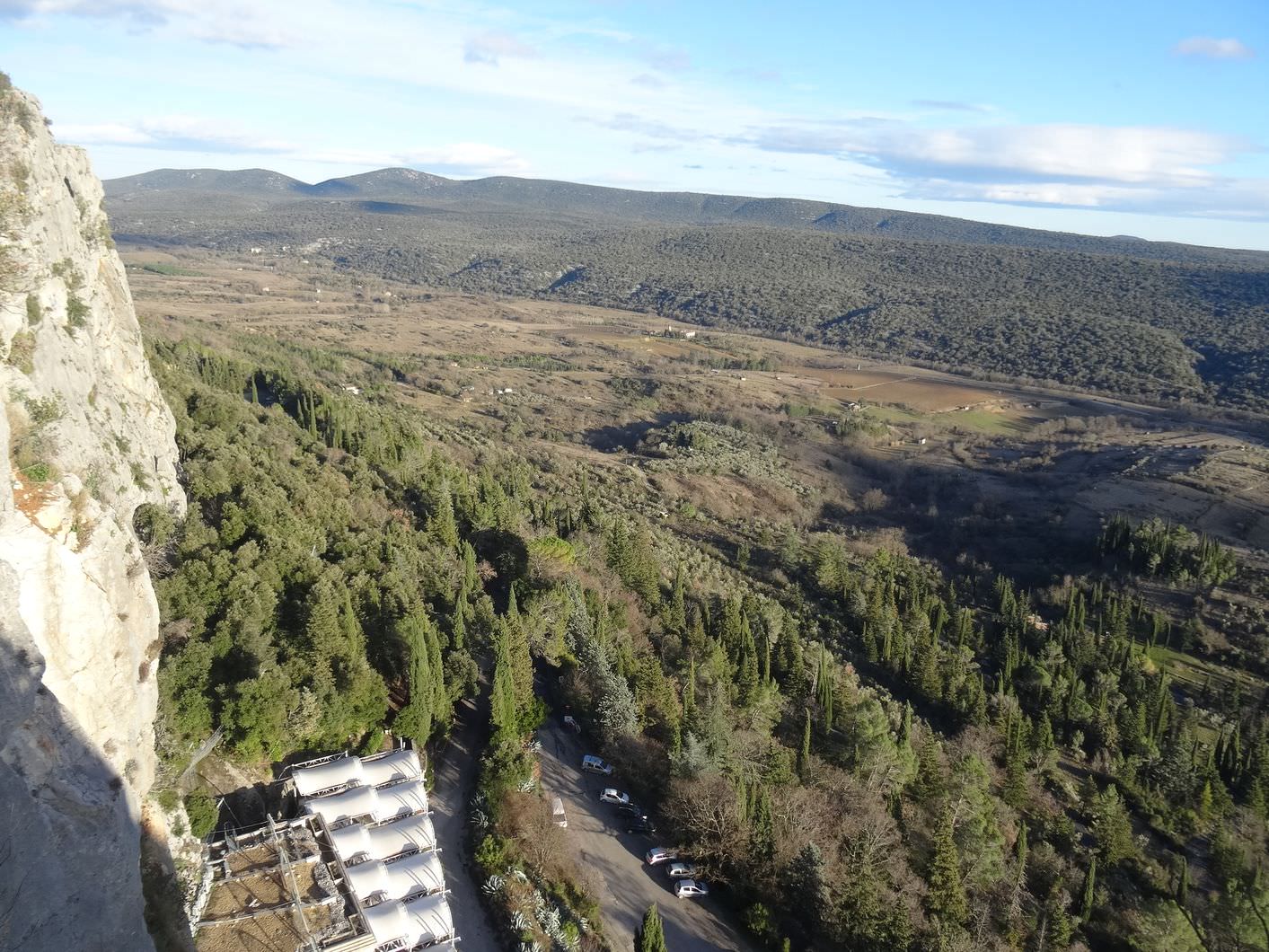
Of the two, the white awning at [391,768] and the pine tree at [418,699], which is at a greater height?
the pine tree at [418,699]

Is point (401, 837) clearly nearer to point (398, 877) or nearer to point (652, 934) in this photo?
point (398, 877)

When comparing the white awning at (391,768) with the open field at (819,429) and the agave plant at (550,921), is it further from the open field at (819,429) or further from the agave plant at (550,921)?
the open field at (819,429)

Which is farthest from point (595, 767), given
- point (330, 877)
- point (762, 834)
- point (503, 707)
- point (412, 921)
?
point (330, 877)

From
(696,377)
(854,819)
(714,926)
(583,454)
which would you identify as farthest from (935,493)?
(714,926)

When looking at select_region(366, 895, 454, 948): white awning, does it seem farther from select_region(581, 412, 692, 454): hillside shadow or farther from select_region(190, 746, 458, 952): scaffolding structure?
select_region(581, 412, 692, 454): hillside shadow

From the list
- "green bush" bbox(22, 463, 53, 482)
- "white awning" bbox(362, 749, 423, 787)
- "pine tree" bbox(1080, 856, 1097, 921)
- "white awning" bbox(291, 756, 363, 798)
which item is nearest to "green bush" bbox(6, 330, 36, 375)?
"green bush" bbox(22, 463, 53, 482)

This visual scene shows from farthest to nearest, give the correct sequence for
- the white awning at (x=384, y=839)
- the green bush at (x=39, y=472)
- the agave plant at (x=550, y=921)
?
the agave plant at (x=550, y=921), the white awning at (x=384, y=839), the green bush at (x=39, y=472)

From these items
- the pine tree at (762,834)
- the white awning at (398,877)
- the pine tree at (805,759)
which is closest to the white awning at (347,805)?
the white awning at (398,877)
